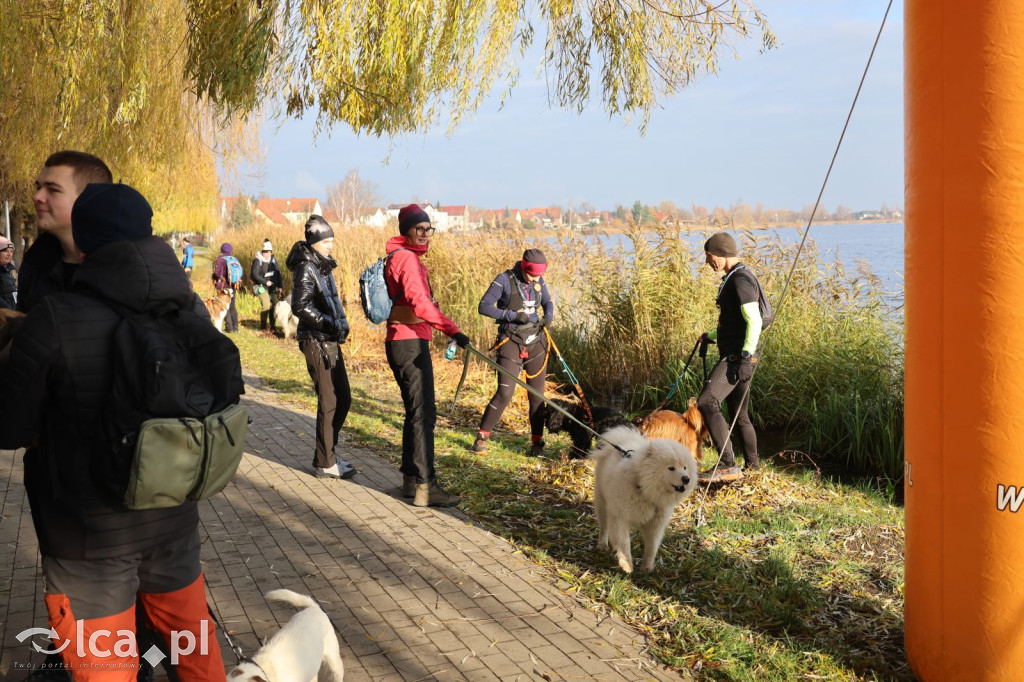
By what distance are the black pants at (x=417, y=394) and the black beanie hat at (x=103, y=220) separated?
3796 millimetres

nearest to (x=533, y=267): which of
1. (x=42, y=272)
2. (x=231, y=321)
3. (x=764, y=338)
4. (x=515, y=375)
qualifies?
(x=515, y=375)

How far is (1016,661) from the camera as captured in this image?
3.44 meters

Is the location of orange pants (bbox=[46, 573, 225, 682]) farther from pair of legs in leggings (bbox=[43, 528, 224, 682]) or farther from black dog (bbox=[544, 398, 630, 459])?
black dog (bbox=[544, 398, 630, 459])

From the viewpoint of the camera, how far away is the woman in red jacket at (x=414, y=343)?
6352 mm

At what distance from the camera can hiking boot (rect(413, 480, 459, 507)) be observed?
254 inches

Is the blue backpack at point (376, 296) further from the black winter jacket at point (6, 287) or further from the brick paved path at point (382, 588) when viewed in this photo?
the black winter jacket at point (6, 287)

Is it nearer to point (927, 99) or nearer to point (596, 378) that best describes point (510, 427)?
point (596, 378)

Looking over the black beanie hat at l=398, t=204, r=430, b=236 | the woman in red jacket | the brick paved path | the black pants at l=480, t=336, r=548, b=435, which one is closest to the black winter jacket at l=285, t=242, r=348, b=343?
the woman in red jacket

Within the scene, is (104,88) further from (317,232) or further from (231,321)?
(231,321)

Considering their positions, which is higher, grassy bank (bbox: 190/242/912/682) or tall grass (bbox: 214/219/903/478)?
tall grass (bbox: 214/219/903/478)

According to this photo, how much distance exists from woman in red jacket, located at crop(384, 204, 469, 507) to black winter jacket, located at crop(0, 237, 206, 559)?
3.78 meters

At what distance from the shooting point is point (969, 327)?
3486 mm

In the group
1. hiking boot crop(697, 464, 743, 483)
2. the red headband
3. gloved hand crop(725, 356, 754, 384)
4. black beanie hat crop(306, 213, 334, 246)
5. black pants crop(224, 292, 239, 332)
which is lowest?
black pants crop(224, 292, 239, 332)

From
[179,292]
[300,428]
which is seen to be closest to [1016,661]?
[179,292]
